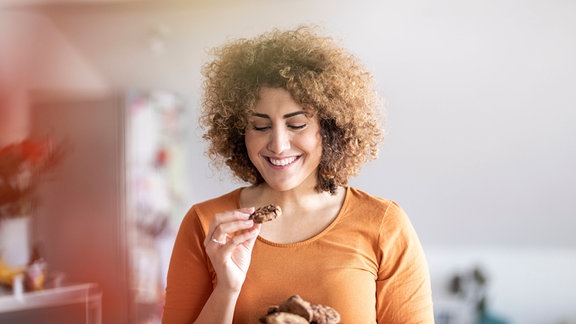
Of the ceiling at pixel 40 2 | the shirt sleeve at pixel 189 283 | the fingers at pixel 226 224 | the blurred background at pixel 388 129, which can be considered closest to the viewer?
the fingers at pixel 226 224

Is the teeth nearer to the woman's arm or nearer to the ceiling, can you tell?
the woman's arm

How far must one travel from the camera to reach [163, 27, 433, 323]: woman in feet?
3.66

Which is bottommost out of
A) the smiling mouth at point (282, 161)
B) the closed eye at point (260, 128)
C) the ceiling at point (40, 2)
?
the smiling mouth at point (282, 161)

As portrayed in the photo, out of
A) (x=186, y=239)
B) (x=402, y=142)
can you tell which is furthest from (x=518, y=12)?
(x=186, y=239)

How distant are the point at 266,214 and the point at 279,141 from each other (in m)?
0.12

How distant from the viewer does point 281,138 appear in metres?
1.12

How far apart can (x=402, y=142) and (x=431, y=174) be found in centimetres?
15

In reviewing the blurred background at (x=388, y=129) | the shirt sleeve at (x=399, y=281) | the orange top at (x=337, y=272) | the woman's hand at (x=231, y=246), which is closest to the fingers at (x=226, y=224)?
the woman's hand at (x=231, y=246)

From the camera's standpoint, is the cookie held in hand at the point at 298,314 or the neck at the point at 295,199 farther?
the neck at the point at 295,199

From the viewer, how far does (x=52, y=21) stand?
2.72 m

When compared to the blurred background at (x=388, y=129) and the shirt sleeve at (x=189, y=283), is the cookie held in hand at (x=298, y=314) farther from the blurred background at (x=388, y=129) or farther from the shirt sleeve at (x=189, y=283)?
the blurred background at (x=388, y=129)

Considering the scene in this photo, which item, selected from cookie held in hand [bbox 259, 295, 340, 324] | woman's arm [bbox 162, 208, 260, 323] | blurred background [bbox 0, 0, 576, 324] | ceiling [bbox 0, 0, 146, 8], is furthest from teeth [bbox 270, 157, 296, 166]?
ceiling [bbox 0, 0, 146, 8]

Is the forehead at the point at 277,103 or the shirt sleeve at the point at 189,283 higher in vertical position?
the forehead at the point at 277,103

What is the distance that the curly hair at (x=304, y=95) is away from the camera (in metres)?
1.17
